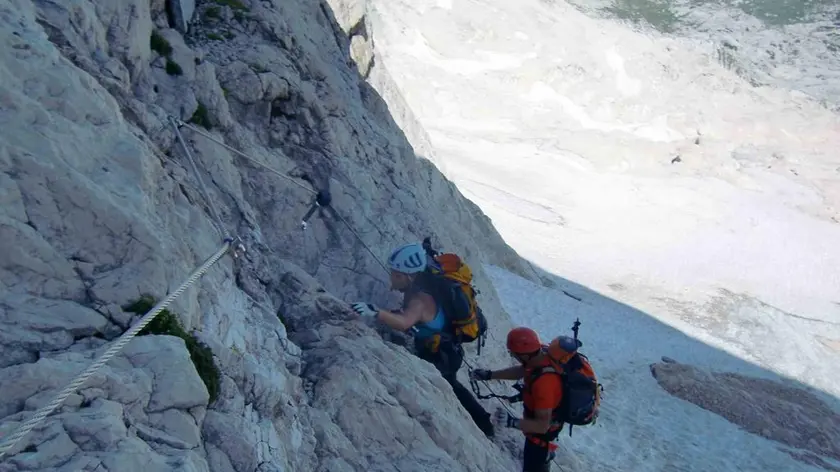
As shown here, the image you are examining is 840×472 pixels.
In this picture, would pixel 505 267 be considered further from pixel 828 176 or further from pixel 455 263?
pixel 828 176

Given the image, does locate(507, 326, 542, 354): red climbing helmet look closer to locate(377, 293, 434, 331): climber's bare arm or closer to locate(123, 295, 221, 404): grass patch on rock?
→ locate(377, 293, 434, 331): climber's bare arm

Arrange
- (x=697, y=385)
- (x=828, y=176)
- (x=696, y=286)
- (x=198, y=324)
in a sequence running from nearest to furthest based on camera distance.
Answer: (x=198, y=324) < (x=697, y=385) < (x=696, y=286) < (x=828, y=176)

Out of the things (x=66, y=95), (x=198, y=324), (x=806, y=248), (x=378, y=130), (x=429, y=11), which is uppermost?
(x=429, y=11)

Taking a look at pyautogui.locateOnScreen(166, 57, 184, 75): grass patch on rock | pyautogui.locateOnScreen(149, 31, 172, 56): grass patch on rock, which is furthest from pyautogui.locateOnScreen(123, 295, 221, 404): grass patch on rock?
pyautogui.locateOnScreen(149, 31, 172, 56): grass patch on rock

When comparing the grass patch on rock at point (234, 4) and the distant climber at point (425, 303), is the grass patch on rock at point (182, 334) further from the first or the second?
the grass patch on rock at point (234, 4)

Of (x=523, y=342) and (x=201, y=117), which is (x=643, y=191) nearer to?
(x=523, y=342)

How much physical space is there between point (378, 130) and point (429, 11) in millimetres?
51785

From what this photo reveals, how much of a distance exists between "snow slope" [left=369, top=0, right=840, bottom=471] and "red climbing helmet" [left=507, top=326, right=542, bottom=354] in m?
5.24

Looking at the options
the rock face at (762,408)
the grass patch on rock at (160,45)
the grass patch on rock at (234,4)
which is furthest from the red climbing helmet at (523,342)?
the rock face at (762,408)

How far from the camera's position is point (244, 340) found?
559 centimetres

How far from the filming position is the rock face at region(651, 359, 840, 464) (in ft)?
50.2

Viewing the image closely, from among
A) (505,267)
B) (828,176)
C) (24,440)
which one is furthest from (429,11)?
(24,440)

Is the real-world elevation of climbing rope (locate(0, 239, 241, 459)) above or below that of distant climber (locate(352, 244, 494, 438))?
below

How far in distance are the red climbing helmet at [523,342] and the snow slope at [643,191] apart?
17.2 ft
